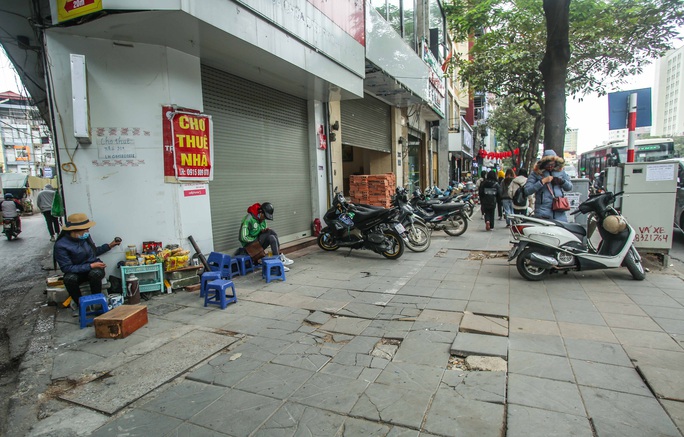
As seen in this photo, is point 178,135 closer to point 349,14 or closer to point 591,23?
point 349,14

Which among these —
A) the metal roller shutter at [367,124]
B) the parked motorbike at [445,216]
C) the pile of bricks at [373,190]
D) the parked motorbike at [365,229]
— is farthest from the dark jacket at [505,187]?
the parked motorbike at [365,229]

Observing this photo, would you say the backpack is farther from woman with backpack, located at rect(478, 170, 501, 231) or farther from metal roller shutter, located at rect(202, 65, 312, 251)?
metal roller shutter, located at rect(202, 65, 312, 251)

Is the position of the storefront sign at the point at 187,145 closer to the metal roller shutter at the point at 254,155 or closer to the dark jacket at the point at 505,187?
the metal roller shutter at the point at 254,155

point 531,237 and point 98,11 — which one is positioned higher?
point 98,11

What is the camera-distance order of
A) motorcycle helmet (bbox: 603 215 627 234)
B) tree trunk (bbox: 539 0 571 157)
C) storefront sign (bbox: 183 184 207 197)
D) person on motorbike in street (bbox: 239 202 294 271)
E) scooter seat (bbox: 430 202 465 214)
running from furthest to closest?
scooter seat (bbox: 430 202 465 214) → tree trunk (bbox: 539 0 571 157) → person on motorbike in street (bbox: 239 202 294 271) → storefront sign (bbox: 183 184 207 197) → motorcycle helmet (bbox: 603 215 627 234)

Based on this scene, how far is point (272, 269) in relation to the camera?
20.2 ft

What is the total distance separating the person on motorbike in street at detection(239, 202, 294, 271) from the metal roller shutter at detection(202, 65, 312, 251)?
2.25 feet

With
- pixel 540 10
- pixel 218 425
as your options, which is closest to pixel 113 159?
pixel 218 425

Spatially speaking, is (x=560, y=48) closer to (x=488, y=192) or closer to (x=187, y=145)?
(x=488, y=192)

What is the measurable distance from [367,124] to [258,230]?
7.49 meters

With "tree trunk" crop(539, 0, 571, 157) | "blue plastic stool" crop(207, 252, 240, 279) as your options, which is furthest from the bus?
"blue plastic stool" crop(207, 252, 240, 279)

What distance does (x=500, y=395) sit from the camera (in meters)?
2.75

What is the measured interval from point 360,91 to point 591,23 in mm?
7527

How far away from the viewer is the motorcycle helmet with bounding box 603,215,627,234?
540cm
